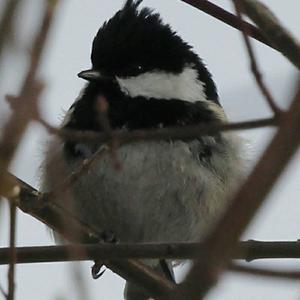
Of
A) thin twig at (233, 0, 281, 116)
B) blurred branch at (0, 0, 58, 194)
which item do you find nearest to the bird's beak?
thin twig at (233, 0, 281, 116)

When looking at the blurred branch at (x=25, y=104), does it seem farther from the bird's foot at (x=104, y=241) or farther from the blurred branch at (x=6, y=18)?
the bird's foot at (x=104, y=241)

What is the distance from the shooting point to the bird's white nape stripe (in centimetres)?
429

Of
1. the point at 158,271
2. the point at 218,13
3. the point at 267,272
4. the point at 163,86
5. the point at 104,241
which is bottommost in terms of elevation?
the point at 158,271

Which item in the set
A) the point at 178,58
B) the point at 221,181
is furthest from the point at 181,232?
the point at 178,58

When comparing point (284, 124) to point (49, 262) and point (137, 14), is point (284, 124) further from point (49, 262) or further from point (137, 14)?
point (137, 14)

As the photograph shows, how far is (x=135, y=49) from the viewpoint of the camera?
4.44m

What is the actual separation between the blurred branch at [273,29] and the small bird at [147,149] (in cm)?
155

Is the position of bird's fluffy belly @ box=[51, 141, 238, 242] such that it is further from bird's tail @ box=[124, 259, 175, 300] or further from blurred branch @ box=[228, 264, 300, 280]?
blurred branch @ box=[228, 264, 300, 280]

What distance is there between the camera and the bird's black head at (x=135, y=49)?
438cm

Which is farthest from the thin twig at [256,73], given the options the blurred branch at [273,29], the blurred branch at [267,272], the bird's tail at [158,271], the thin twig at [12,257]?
the bird's tail at [158,271]

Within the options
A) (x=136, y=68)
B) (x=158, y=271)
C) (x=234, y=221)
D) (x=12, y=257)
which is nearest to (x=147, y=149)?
(x=136, y=68)

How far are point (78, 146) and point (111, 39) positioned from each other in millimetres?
811

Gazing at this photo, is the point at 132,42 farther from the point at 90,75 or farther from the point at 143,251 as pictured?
the point at 143,251

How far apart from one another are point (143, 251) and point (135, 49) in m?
2.13
